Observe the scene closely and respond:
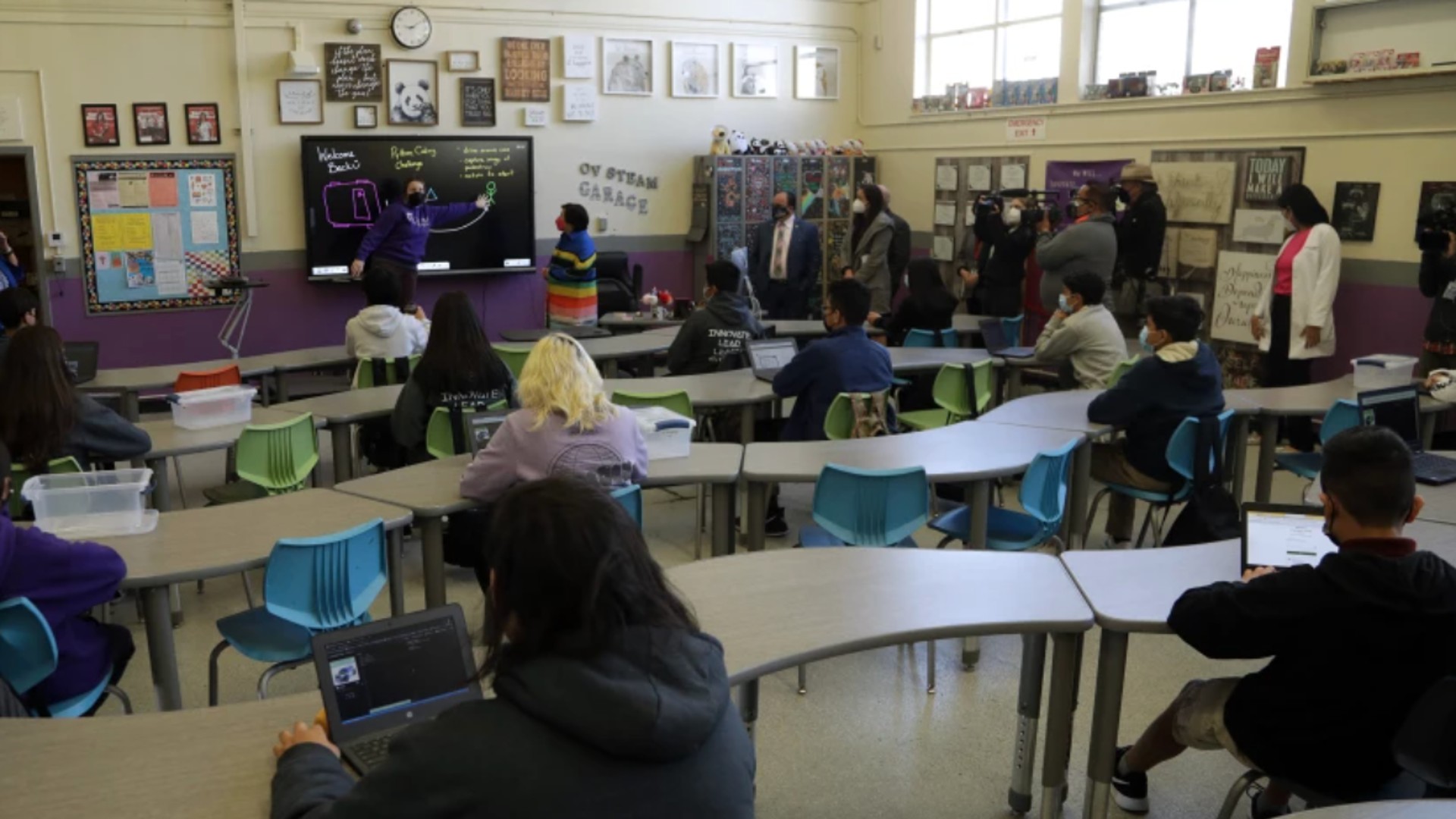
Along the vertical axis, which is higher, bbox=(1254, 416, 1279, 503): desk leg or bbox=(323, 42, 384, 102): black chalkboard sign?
bbox=(323, 42, 384, 102): black chalkboard sign

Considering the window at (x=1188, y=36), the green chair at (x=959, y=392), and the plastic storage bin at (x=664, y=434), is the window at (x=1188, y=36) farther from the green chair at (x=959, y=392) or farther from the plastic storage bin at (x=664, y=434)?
the plastic storage bin at (x=664, y=434)

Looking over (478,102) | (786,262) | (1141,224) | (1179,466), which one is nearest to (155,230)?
(478,102)

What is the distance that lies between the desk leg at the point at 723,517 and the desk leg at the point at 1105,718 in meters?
1.55

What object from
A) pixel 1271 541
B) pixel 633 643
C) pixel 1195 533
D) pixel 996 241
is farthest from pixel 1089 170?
pixel 633 643

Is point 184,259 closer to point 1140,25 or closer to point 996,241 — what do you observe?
point 996,241

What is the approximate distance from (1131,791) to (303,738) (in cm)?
218

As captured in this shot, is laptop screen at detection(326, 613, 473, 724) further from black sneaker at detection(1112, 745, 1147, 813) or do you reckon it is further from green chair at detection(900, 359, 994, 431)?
green chair at detection(900, 359, 994, 431)

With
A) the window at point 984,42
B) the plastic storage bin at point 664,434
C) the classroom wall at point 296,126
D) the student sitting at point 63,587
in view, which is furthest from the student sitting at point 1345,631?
the classroom wall at point 296,126

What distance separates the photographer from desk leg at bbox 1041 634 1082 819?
110 inches

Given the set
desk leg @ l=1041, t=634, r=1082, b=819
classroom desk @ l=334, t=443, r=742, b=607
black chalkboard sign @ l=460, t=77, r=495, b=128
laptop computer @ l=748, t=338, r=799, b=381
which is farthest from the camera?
black chalkboard sign @ l=460, t=77, r=495, b=128

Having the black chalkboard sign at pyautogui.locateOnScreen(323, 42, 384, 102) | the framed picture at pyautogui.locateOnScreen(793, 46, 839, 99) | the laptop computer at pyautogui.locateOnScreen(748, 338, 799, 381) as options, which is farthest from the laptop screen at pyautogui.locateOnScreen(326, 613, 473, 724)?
the framed picture at pyautogui.locateOnScreen(793, 46, 839, 99)

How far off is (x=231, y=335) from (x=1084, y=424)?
661 centimetres

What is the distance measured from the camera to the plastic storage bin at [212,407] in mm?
4672

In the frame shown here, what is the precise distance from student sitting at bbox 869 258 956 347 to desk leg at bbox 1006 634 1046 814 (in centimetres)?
434
